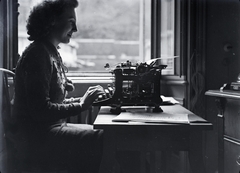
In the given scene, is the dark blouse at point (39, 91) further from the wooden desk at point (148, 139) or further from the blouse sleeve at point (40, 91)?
the wooden desk at point (148, 139)

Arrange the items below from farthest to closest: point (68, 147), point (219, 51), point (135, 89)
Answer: point (219, 51) → point (135, 89) → point (68, 147)

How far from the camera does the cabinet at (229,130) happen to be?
1477 mm

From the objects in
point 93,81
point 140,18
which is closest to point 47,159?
point 93,81

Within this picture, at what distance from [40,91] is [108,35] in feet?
4.95

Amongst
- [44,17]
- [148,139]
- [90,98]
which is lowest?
[148,139]

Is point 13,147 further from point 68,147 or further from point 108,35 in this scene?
point 108,35

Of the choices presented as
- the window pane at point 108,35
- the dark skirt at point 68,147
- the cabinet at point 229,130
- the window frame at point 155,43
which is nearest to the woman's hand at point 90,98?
the dark skirt at point 68,147

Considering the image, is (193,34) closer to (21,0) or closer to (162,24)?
(162,24)

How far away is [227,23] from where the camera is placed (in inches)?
78.8

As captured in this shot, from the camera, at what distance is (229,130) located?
1545mm

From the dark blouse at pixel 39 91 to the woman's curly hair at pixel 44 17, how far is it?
0.11 m

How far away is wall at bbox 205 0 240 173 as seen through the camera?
77.0 inches

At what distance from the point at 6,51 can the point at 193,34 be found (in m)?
1.55

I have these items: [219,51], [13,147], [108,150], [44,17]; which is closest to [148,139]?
[108,150]
